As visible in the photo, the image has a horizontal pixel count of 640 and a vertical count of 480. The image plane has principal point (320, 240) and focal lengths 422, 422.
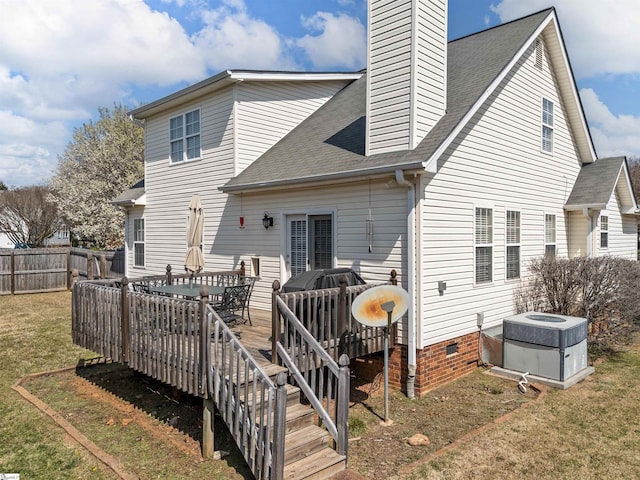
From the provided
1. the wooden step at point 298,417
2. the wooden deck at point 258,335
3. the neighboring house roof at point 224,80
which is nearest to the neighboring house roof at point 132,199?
the neighboring house roof at point 224,80

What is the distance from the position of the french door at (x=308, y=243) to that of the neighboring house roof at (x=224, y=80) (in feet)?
12.7

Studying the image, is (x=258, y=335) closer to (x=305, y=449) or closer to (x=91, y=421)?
(x=91, y=421)

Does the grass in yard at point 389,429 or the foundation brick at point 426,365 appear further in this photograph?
A: the foundation brick at point 426,365

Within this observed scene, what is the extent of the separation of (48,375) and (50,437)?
2.93 metres

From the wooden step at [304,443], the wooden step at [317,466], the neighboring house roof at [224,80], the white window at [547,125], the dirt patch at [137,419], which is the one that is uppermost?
the neighboring house roof at [224,80]

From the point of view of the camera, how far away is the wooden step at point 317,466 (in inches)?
160

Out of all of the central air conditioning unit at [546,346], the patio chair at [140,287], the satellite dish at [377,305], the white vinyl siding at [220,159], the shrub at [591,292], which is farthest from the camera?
the white vinyl siding at [220,159]

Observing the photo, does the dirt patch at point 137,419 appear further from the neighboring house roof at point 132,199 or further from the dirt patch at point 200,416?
the neighboring house roof at point 132,199

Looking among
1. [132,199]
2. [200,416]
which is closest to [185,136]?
[132,199]

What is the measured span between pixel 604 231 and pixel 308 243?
8953 mm

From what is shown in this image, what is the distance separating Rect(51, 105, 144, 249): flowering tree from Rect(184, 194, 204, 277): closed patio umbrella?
66.1 ft

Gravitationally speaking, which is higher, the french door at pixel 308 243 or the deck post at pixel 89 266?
the french door at pixel 308 243

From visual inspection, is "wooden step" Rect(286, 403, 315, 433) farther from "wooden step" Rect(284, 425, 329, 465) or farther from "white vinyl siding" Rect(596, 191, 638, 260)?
"white vinyl siding" Rect(596, 191, 638, 260)

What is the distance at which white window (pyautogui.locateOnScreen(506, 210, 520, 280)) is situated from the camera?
8.83 m
